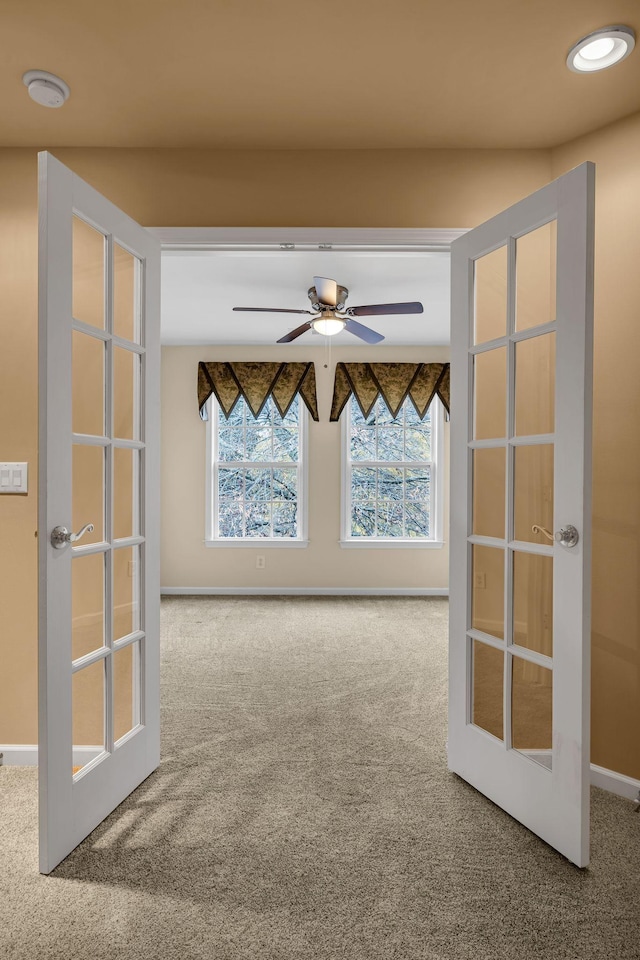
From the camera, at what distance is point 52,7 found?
5.56 ft

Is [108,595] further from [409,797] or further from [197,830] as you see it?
[409,797]

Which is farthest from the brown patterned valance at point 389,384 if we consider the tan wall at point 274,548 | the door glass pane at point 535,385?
the door glass pane at point 535,385

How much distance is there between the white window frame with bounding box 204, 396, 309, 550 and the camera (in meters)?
6.13

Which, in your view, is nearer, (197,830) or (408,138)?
(197,830)

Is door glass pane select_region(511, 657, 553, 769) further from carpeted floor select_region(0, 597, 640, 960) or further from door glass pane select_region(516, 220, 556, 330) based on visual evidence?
door glass pane select_region(516, 220, 556, 330)

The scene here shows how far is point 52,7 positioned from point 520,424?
1961 millimetres

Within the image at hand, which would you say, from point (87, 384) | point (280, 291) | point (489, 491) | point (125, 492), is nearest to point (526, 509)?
point (489, 491)

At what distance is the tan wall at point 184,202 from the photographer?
2416 mm

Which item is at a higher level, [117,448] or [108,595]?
[117,448]

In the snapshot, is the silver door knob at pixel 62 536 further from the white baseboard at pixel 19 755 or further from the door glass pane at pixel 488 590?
the door glass pane at pixel 488 590

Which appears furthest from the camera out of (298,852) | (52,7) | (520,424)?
(520,424)

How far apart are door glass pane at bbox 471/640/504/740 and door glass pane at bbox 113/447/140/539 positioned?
4.64 ft

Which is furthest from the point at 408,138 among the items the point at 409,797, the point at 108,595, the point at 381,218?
the point at 409,797

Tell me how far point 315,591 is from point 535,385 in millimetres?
4501
